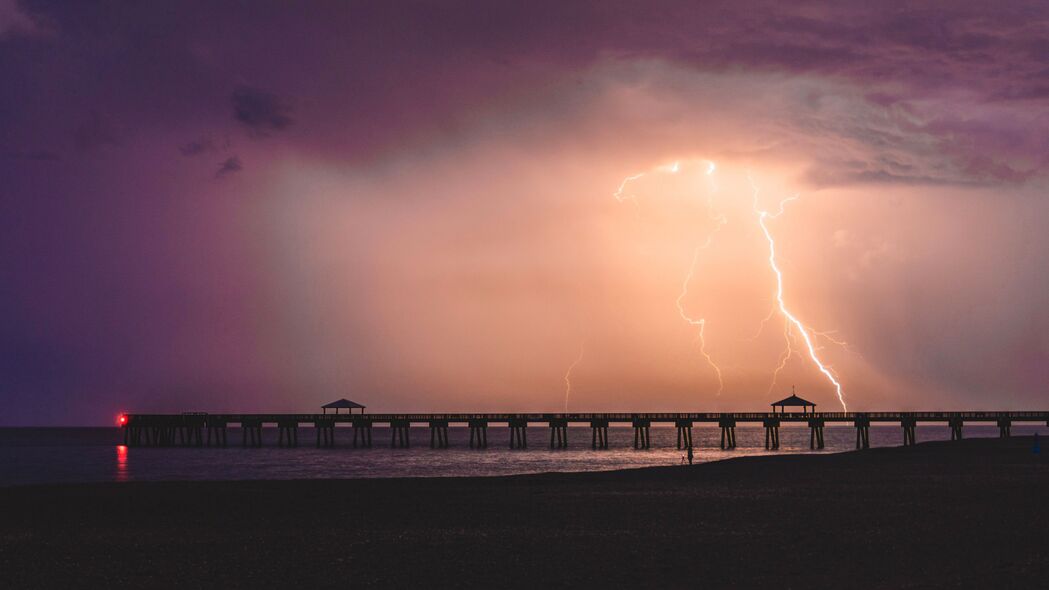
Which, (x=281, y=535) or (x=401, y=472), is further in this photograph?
(x=401, y=472)

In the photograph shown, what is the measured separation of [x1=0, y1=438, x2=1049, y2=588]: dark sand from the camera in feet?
59.9

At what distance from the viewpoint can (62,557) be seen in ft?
70.5

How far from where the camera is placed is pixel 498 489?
123 ft

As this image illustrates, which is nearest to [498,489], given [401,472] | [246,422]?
[401,472]

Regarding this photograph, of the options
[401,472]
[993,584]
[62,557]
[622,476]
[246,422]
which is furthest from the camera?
[246,422]

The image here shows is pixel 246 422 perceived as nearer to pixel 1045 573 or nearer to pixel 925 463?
pixel 925 463

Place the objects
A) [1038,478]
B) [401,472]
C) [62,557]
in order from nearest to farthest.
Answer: [62,557], [1038,478], [401,472]

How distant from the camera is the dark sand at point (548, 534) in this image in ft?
59.9

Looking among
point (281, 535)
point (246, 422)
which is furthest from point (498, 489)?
point (246, 422)

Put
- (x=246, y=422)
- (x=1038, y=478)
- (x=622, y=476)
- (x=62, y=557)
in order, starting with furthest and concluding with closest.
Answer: (x=246, y=422)
(x=622, y=476)
(x=1038, y=478)
(x=62, y=557)

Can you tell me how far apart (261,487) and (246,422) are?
7719 cm

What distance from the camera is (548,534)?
77.8 feet

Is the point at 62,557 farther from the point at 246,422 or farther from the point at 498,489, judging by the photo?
the point at 246,422

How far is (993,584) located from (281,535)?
50.5 feet
